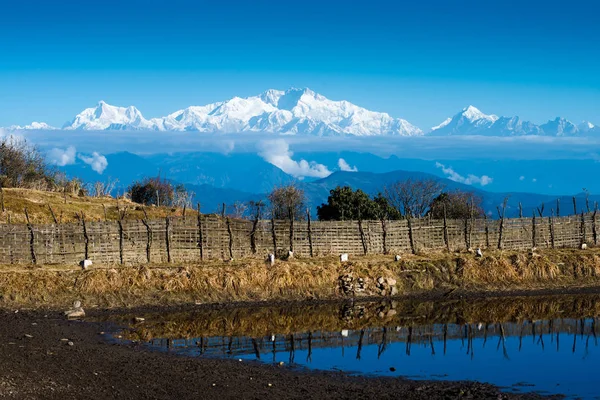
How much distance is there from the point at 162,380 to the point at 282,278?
1473 centimetres

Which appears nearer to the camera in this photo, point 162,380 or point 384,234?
point 162,380

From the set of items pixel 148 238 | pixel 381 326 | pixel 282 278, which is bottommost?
pixel 381 326

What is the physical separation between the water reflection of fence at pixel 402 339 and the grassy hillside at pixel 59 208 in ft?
80.9

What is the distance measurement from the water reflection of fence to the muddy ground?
1863 mm

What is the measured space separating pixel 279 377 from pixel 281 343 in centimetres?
502

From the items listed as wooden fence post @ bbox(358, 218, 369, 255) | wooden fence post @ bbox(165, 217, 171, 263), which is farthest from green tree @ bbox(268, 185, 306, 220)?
wooden fence post @ bbox(165, 217, 171, 263)

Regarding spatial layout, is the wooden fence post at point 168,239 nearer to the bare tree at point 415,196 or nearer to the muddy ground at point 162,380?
the muddy ground at point 162,380

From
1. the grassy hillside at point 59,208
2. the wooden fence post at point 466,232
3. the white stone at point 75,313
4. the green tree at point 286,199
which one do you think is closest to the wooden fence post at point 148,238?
the white stone at point 75,313

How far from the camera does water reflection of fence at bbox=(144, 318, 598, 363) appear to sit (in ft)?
78.9

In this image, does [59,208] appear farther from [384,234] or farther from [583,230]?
[583,230]

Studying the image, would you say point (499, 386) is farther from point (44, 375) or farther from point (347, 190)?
point (347, 190)

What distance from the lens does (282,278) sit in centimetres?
3356

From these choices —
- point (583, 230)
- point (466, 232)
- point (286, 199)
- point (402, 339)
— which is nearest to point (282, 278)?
point (402, 339)

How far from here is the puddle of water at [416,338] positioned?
843 inches
